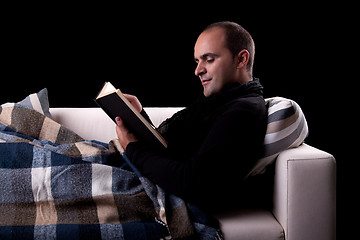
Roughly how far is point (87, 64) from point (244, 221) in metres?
1.51

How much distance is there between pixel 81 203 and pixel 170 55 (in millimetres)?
1312

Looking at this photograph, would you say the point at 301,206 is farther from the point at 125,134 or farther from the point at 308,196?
the point at 125,134

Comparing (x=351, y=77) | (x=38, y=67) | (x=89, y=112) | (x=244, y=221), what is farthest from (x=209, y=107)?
(x=38, y=67)

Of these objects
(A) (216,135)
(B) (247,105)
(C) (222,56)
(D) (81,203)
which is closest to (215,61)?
(C) (222,56)

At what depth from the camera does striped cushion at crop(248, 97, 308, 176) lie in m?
1.42

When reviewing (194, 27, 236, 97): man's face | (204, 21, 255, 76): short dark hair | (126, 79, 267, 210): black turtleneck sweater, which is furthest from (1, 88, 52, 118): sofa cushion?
(204, 21, 255, 76): short dark hair

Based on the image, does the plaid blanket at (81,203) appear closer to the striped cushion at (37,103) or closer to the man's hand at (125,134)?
the man's hand at (125,134)

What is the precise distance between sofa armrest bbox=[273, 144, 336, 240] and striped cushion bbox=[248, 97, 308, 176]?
0.09 meters

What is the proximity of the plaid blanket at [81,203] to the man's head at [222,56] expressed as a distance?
0.49 metres

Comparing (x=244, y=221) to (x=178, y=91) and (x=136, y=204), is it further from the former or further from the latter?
(x=178, y=91)

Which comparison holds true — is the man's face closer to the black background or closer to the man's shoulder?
the man's shoulder

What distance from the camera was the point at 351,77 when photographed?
227cm

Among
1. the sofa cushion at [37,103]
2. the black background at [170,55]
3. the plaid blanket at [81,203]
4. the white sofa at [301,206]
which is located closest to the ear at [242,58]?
the white sofa at [301,206]

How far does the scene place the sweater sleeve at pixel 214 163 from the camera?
1.26 metres
